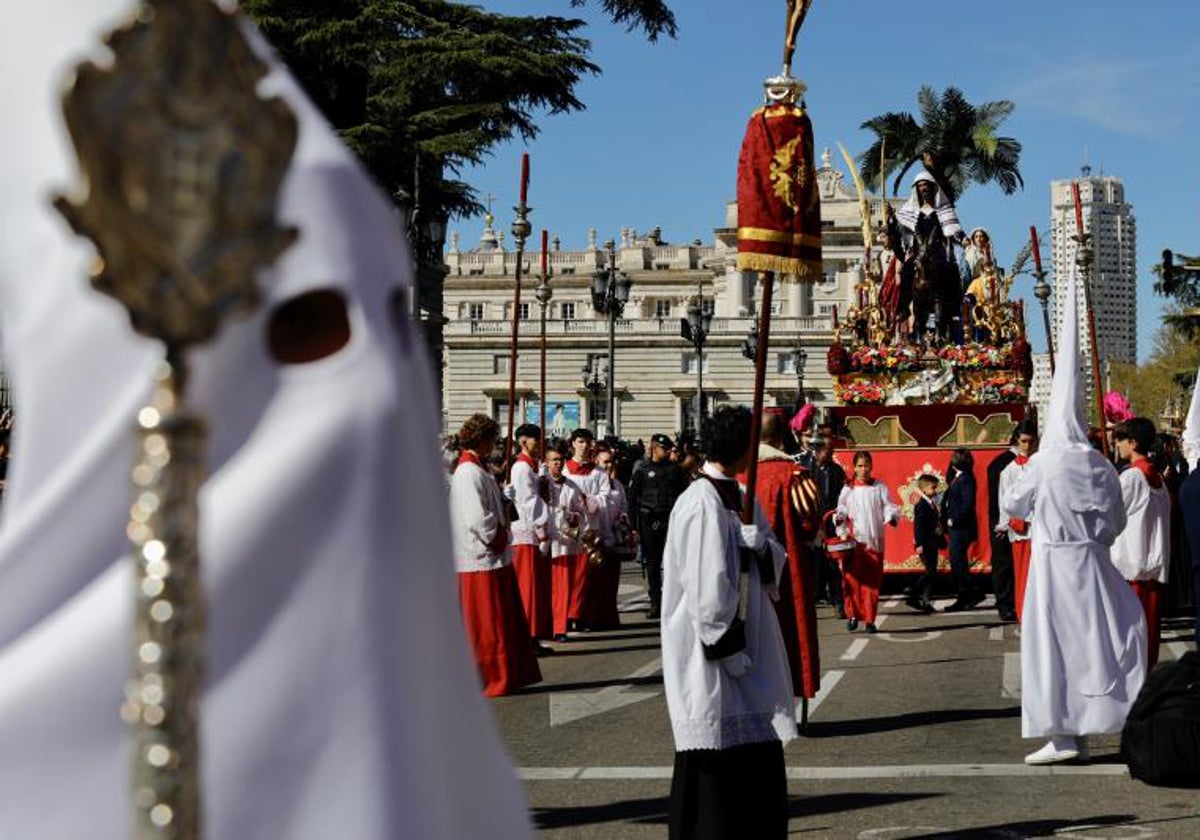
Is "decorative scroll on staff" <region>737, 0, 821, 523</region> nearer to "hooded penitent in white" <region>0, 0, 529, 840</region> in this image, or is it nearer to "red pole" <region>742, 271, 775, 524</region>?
"red pole" <region>742, 271, 775, 524</region>

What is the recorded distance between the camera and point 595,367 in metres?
90.6

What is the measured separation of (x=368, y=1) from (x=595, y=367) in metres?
71.0

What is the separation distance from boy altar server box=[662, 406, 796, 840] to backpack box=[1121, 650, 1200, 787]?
9.26 ft

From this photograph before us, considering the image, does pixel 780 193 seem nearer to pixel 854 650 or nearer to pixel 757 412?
pixel 757 412

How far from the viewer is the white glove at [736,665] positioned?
667cm

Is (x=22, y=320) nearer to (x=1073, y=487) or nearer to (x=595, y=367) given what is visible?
(x=1073, y=487)

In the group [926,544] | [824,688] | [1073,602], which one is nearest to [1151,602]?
[1073,602]

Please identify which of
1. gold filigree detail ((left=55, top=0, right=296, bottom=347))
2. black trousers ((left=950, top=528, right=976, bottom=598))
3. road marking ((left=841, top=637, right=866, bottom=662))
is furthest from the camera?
black trousers ((left=950, top=528, right=976, bottom=598))

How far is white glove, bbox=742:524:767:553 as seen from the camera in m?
6.81

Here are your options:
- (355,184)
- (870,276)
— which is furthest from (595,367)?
(355,184)

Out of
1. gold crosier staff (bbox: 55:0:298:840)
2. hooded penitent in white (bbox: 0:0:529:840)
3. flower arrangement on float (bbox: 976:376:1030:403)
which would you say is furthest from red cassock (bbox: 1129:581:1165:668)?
flower arrangement on float (bbox: 976:376:1030:403)

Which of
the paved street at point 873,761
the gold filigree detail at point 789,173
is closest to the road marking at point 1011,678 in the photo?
the paved street at point 873,761

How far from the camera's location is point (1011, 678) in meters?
13.4

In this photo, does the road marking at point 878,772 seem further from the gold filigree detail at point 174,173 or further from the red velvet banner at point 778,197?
the gold filigree detail at point 174,173
